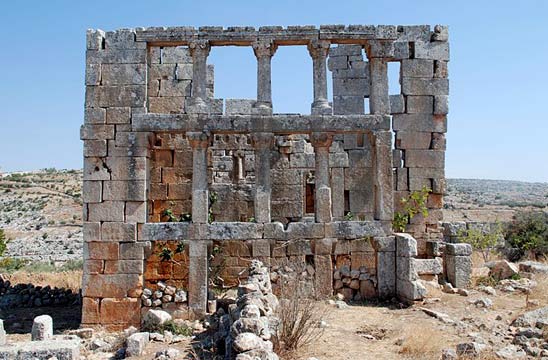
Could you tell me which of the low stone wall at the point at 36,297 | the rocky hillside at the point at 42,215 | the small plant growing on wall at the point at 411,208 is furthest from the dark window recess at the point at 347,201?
the rocky hillside at the point at 42,215

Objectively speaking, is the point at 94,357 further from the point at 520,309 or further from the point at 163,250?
the point at 520,309

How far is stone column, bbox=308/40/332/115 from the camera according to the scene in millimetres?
10414

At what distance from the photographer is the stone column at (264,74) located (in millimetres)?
10398

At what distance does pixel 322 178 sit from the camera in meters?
10.5

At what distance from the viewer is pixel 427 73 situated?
37.4 feet

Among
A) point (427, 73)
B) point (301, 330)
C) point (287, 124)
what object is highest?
point (427, 73)

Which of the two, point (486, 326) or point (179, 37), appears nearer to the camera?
point (486, 326)

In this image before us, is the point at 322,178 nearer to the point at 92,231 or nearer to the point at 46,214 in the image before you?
the point at 92,231

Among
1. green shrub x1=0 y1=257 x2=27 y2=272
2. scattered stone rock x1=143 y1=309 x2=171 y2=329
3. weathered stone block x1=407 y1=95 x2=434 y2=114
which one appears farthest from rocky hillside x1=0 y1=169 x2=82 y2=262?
weathered stone block x1=407 y1=95 x2=434 y2=114

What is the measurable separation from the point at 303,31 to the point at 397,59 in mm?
2384

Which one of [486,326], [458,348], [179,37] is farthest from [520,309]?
[179,37]

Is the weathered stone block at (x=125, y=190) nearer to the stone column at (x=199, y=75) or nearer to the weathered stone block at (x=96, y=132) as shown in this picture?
the weathered stone block at (x=96, y=132)

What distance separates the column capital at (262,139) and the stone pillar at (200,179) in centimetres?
97

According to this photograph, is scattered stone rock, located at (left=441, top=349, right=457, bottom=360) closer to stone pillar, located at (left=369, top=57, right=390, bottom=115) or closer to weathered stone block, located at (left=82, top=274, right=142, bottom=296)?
stone pillar, located at (left=369, top=57, right=390, bottom=115)
